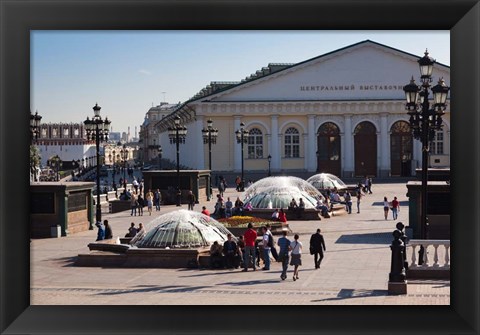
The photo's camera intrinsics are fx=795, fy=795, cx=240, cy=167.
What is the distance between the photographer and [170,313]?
1064 centimetres

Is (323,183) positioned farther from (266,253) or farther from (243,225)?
(266,253)

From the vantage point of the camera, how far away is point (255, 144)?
7275 cm

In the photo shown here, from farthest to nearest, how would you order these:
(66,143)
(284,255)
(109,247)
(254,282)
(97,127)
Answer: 1. (66,143)
2. (97,127)
3. (109,247)
4. (284,255)
5. (254,282)

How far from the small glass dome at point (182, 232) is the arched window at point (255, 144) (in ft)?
162

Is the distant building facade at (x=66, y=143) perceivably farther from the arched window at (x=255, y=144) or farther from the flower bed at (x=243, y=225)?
the flower bed at (x=243, y=225)

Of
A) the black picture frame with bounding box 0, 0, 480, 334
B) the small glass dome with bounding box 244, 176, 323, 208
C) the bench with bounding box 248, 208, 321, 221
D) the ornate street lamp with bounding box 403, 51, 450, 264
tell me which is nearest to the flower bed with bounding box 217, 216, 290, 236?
the bench with bounding box 248, 208, 321, 221

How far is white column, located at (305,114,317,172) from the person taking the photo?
7238 cm

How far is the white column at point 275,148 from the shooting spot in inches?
2840

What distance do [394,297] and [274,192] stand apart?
21.2 meters

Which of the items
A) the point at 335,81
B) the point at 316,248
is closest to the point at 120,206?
the point at 316,248

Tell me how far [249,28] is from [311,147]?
2459 inches

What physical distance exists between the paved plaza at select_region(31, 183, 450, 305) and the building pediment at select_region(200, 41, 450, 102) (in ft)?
156
